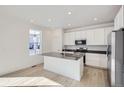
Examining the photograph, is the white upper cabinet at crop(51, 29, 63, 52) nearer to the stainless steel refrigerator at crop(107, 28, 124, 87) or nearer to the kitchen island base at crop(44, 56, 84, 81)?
the kitchen island base at crop(44, 56, 84, 81)

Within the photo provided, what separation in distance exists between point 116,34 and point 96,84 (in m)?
1.55

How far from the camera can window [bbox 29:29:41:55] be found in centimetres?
472

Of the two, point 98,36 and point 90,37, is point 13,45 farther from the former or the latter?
point 98,36

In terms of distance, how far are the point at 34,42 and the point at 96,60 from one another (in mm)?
3471

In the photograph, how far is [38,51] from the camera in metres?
5.27

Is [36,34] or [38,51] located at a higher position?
[36,34]

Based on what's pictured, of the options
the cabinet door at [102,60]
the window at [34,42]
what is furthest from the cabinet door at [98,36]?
the window at [34,42]

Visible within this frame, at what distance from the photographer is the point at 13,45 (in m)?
3.72

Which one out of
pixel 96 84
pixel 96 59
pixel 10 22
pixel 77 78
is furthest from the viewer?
pixel 96 59

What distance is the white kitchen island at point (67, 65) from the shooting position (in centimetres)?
289

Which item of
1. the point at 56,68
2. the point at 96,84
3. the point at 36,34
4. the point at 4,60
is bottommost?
the point at 96,84
